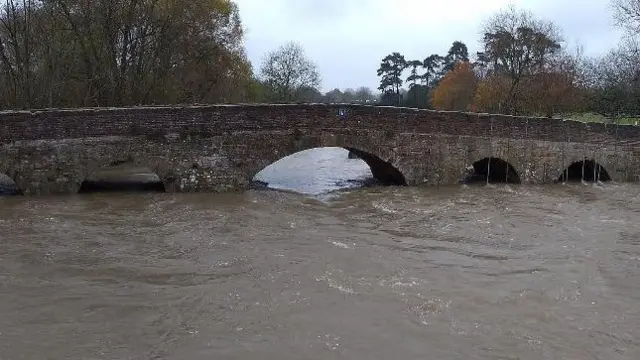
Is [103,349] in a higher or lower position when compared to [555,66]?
lower

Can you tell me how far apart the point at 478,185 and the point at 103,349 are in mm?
13967

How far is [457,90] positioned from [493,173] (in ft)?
119

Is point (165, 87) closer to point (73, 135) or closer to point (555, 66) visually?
point (73, 135)

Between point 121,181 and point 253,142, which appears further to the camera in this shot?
point 121,181

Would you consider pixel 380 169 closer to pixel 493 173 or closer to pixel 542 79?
pixel 493 173

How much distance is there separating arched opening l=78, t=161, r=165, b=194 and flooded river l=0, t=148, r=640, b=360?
197cm

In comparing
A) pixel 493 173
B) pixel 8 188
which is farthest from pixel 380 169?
pixel 8 188

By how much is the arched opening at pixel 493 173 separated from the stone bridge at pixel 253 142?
0.08 m

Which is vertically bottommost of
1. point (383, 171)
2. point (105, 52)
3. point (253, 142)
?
point (383, 171)

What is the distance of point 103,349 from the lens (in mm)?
5391

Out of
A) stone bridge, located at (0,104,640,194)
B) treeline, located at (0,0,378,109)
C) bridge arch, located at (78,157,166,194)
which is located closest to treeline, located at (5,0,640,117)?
treeline, located at (0,0,378,109)

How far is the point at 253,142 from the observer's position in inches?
577

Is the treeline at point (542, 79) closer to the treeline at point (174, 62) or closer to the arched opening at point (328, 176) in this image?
the treeline at point (174, 62)

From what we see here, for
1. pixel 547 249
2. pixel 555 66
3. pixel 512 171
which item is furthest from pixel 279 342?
pixel 555 66
